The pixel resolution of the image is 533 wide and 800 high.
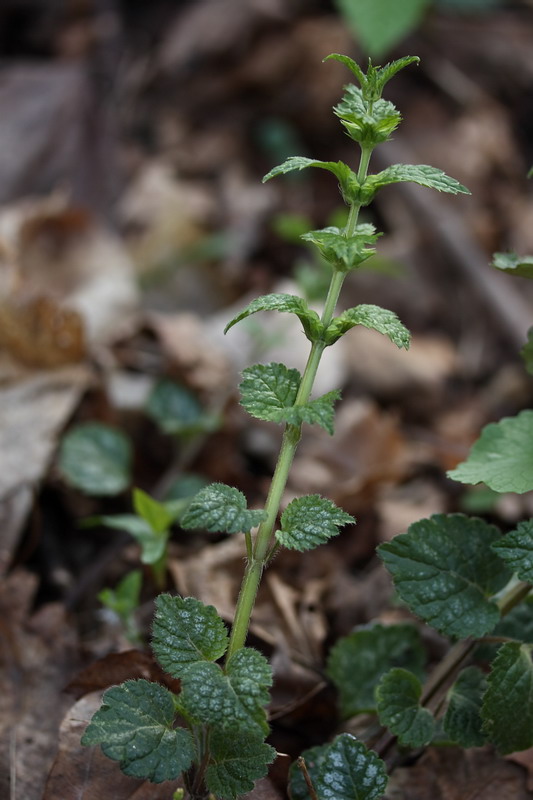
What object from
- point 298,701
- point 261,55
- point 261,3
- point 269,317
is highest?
point 261,3

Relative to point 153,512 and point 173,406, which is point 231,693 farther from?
point 173,406

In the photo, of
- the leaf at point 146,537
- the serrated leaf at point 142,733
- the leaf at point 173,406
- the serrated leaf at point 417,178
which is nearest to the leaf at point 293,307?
the serrated leaf at point 417,178

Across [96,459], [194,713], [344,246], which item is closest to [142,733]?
[194,713]

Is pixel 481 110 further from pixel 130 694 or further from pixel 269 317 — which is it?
pixel 130 694

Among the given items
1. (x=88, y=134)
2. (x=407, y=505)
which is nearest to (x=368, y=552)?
(x=407, y=505)

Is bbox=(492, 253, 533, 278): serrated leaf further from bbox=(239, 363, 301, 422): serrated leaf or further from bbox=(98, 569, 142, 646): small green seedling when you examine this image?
bbox=(98, 569, 142, 646): small green seedling

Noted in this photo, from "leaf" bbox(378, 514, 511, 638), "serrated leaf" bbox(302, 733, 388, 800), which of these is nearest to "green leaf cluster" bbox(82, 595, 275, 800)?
"serrated leaf" bbox(302, 733, 388, 800)
